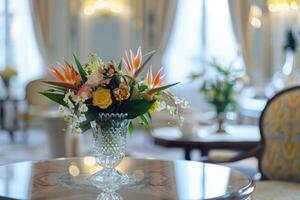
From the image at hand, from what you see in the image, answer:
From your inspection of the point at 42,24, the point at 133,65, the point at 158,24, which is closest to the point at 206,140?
the point at 133,65

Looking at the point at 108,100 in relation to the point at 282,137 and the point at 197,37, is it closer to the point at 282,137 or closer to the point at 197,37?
the point at 282,137

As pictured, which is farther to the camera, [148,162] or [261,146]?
[261,146]

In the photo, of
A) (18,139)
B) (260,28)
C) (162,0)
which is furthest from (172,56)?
(18,139)

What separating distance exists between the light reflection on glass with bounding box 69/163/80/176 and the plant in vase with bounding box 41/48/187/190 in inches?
6.7

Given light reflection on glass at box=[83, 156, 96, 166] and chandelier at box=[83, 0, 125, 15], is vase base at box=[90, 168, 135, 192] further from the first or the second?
chandelier at box=[83, 0, 125, 15]

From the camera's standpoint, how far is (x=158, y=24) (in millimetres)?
8539

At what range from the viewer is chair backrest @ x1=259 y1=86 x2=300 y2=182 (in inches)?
114

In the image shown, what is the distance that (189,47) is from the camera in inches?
348

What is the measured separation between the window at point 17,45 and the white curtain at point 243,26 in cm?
335

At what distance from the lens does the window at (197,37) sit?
8.68m

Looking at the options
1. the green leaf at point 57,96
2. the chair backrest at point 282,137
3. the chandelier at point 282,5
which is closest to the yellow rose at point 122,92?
the green leaf at point 57,96

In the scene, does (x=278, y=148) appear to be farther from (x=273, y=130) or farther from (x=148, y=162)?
(x=148, y=162)

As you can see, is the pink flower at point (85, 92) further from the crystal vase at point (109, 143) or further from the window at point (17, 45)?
the window at point (17, 45)

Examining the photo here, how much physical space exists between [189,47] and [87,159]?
6.46m
